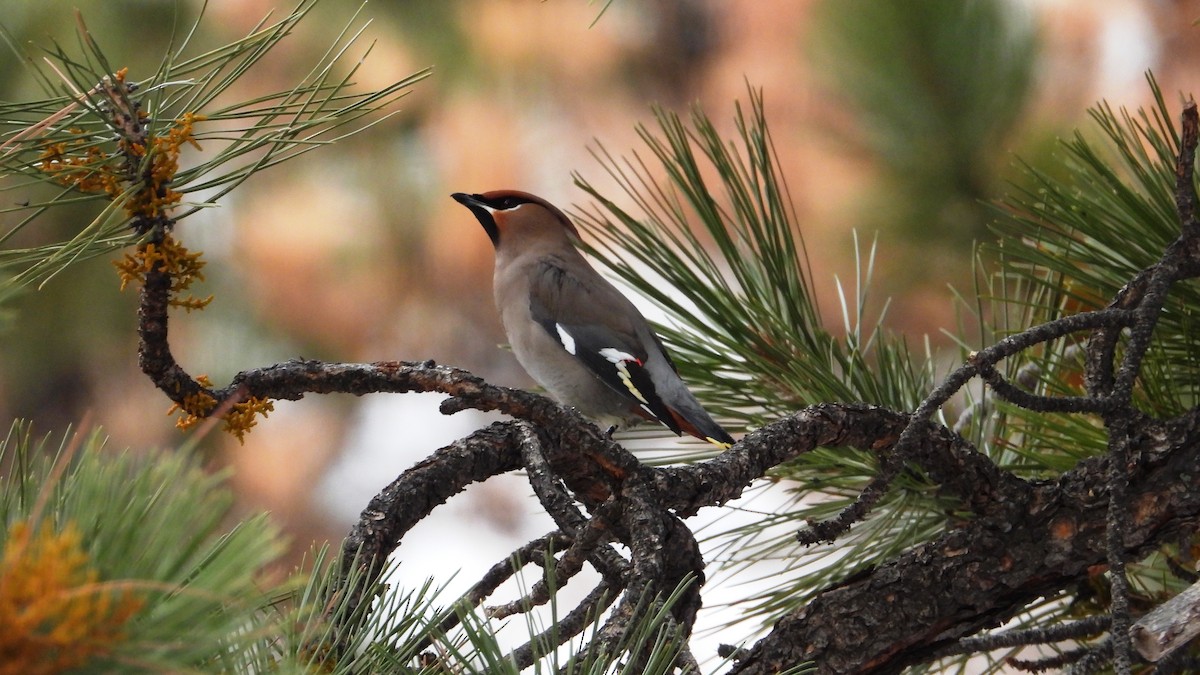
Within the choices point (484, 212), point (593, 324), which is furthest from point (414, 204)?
point (593, 324)

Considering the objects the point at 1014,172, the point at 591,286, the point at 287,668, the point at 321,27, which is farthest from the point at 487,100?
the point at 287,668

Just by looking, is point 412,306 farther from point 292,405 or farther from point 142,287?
point 142,287

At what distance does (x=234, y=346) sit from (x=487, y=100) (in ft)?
2.77

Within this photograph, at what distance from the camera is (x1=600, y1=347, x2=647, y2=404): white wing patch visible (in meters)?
1.49

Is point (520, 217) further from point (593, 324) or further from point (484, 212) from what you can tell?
point (593, 324)

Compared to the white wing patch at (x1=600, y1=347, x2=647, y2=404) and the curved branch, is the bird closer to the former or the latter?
the white wing patch at (x1=600, y1=347, x2=647, y2=404)

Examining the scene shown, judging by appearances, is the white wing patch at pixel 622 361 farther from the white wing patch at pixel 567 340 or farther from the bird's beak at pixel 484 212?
the bird's beak at pixel 484 212

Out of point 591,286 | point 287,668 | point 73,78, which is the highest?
point 591,286

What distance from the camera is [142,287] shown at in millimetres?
605

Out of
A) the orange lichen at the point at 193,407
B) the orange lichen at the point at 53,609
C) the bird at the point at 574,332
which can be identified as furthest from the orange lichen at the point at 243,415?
the bird at the point at 574,332

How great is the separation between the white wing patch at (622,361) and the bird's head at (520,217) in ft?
1.09

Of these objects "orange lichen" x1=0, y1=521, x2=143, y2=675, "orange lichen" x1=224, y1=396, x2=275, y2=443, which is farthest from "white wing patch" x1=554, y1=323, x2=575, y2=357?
"orange lichen" x1=0, y1=521, x2=143, y2=675

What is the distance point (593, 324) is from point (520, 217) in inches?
12.1

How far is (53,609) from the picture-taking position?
0.31 metres
